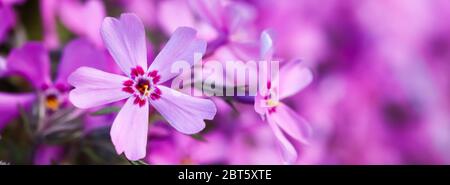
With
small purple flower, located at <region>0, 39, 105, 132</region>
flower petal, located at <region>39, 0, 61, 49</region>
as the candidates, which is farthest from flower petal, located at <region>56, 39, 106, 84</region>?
flower petal, located at <region>39, 0, 61, 49</region>

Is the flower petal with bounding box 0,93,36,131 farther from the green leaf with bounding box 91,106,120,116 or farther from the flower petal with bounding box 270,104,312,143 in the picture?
the flower petal with bounding box 270,104,312,143

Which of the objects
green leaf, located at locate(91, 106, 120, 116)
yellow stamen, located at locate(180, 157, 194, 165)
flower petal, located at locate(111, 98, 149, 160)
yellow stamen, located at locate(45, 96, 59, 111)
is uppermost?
yellow stamen, located at locate(45, 96, 59, 111)

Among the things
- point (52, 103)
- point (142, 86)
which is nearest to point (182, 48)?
point (142, 86)

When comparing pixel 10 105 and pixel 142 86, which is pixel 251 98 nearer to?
pixel 142 86

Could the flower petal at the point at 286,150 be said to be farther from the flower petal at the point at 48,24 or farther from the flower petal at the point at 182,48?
the flower petal at the point at 48,24

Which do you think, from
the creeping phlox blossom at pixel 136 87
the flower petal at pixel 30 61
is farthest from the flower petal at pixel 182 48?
the flower petal at pixel 30 61

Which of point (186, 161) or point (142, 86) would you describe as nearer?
point (142, 86)
